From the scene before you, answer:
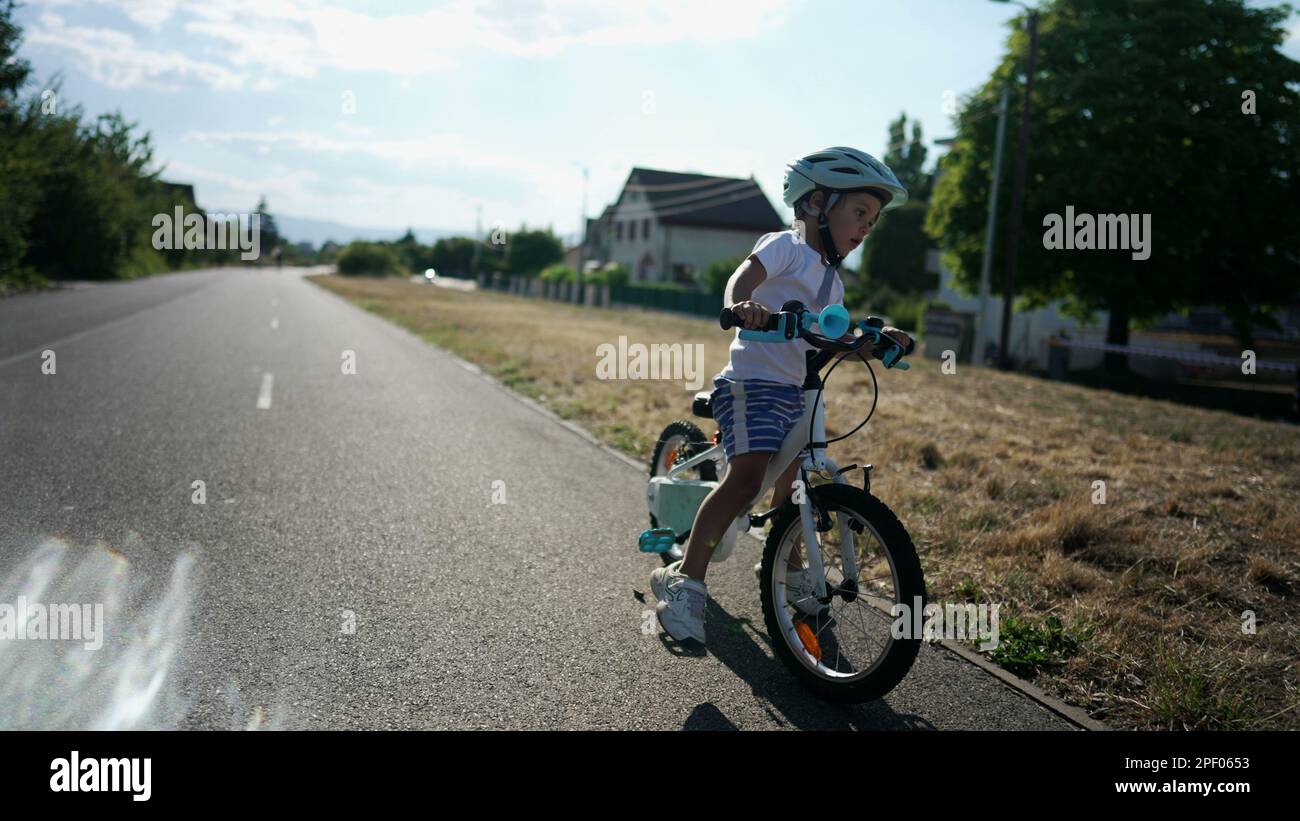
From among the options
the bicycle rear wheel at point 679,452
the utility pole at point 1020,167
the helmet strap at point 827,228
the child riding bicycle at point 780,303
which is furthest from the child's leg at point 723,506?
the utility pole at point 1020,167

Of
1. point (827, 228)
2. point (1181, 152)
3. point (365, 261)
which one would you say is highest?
point (365, 261)

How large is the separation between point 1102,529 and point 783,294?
328 centimetres

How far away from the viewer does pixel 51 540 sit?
176 inches

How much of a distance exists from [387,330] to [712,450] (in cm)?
1854

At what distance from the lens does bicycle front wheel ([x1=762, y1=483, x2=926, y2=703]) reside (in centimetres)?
311

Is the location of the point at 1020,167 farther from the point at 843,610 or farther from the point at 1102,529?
the point at 843,610

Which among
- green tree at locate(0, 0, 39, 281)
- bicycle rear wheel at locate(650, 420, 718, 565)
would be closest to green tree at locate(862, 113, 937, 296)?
green tree at locate(0, 0, 39, 281)

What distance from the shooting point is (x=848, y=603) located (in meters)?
3.43

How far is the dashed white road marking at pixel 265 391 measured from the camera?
914 centimetres

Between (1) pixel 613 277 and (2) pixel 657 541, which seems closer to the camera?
(2) pixel 657 541

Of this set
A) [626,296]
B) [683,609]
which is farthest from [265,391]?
[626,296]

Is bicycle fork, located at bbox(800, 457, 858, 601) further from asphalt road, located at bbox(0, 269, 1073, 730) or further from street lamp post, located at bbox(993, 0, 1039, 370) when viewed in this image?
street lamp post, located at bbox(993, 0, 1039, 370)
